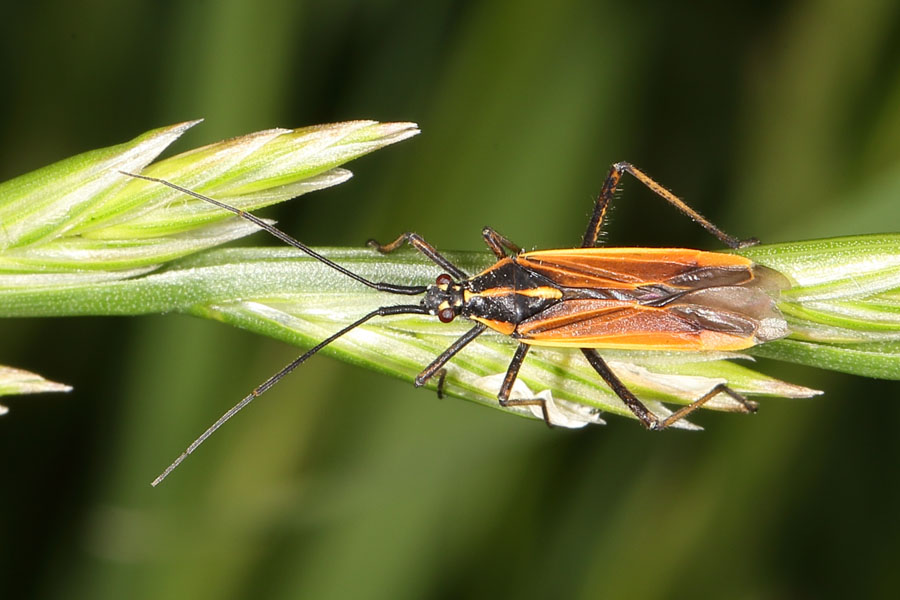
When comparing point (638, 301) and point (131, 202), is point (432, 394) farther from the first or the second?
point (131, 202)

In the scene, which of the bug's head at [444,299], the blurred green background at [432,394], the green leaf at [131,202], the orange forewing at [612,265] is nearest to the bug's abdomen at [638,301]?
the orange forewing at [612,265]

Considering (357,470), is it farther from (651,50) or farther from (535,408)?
(651,50)

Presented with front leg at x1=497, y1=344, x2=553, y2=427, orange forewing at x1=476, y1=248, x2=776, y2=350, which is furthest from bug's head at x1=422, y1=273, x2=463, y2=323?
front leg at x1=497, y1=344, x2=553, y2=427

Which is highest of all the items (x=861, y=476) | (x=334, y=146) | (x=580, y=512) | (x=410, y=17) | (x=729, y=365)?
(x=410, y=17)

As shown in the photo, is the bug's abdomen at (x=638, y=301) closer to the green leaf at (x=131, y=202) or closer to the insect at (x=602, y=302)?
the insect at (x=602, y=302)

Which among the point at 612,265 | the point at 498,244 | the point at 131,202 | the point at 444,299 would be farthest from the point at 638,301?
the point at 131,202

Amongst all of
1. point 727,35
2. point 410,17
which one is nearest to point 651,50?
point 727,35
